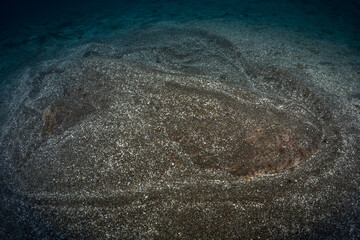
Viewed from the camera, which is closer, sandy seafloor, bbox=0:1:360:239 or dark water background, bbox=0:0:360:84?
sandy seafloor, bbox=0:1:360:239

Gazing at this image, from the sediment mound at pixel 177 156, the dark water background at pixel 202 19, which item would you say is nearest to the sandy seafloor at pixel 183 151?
the sediment mound at pixel 177 156

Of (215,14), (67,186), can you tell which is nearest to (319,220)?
(67,186)

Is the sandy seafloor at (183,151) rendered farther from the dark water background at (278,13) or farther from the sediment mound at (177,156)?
the dark water background at (278,13)

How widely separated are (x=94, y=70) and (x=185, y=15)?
28.5 feet

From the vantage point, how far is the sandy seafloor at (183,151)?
261cm

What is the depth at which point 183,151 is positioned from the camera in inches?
124

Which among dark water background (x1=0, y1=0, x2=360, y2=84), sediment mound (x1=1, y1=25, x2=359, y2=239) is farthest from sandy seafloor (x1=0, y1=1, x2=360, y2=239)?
dark water background (x1=0, y1=0, x2=360, y2=84)

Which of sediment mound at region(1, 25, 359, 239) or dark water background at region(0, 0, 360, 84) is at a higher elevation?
dark water background at region(0, 0, 360, 84)

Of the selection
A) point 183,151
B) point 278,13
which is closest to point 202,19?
point 278,13

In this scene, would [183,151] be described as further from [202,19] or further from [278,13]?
[278,13]

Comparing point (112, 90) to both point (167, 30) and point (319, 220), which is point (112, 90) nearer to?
point (319, 220)

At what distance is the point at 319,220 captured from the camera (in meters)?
2.56

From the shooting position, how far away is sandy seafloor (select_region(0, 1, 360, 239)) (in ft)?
8.55

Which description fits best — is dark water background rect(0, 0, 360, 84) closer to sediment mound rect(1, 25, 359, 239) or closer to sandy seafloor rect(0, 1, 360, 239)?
sandy seafloor rect(0, 1, 360, 239)
